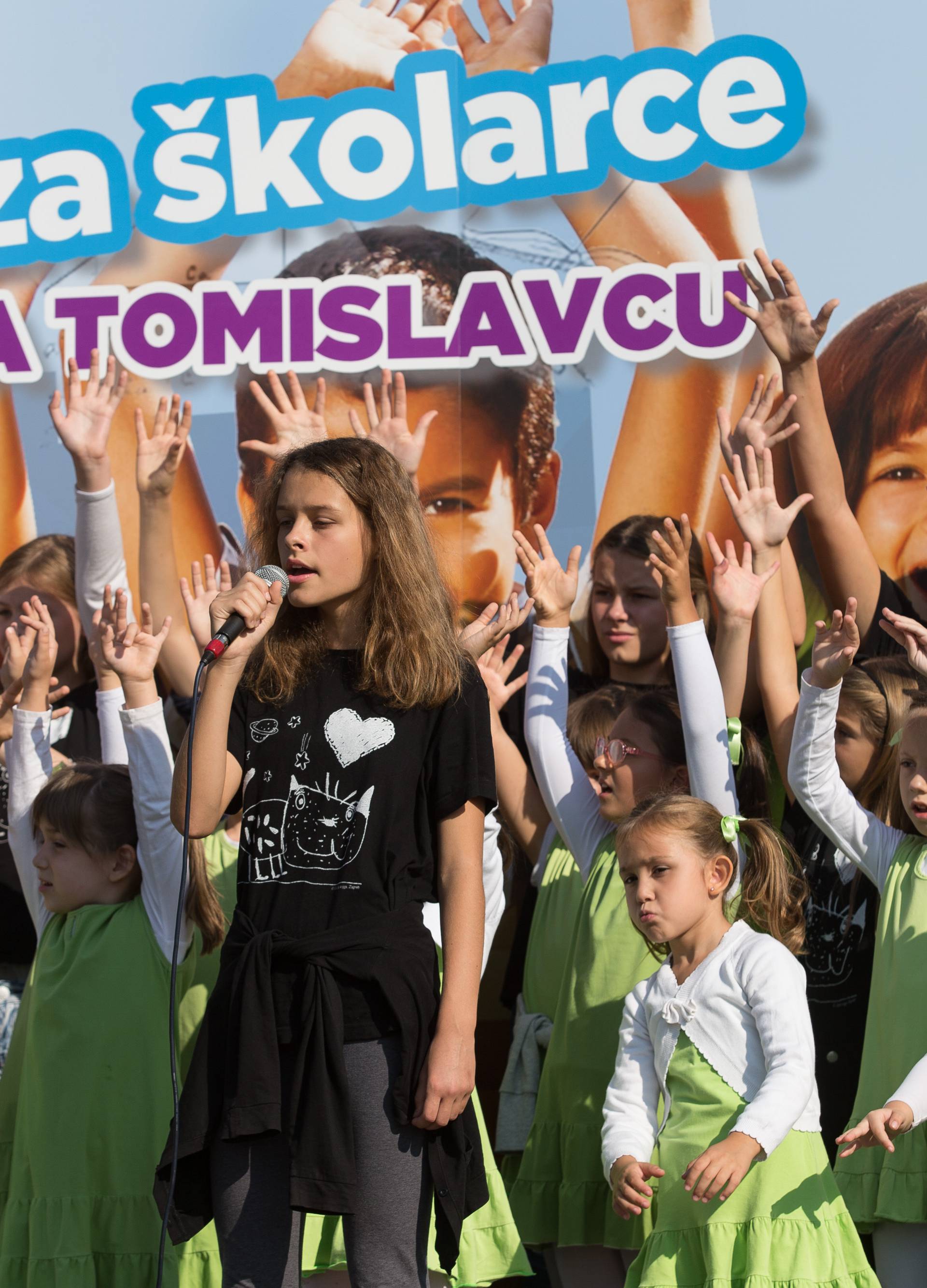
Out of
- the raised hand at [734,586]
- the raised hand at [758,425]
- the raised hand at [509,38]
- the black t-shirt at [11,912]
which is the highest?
the raised hand at [509,38]

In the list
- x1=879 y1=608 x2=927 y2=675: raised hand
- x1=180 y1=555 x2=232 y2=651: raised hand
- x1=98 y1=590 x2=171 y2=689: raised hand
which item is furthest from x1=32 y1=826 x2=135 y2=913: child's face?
x1=879 y1=608 x2=927 y2=675: raised hand

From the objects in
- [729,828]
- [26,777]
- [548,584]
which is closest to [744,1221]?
[729,828]

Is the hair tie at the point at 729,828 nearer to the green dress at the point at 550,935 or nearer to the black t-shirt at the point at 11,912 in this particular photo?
the green dress at the point at 550,935

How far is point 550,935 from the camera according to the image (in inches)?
124

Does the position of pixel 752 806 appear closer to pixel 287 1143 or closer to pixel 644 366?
pixel 644 366

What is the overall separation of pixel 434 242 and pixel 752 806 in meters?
1.75

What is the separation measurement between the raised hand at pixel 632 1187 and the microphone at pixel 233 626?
1.04 m

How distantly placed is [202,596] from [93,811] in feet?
1.95

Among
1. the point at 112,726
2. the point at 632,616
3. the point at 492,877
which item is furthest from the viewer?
the point at 632,616

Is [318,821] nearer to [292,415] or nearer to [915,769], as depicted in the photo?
[915,769]

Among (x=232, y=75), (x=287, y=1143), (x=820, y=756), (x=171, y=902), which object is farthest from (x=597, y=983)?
(x=232, y=75)

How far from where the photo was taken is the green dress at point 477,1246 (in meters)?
2.54

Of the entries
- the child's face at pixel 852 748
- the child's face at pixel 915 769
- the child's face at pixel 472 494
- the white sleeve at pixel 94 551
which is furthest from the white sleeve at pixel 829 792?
the white sleeve at pixel 94 551

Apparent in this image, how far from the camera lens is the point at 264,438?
3.97 m
